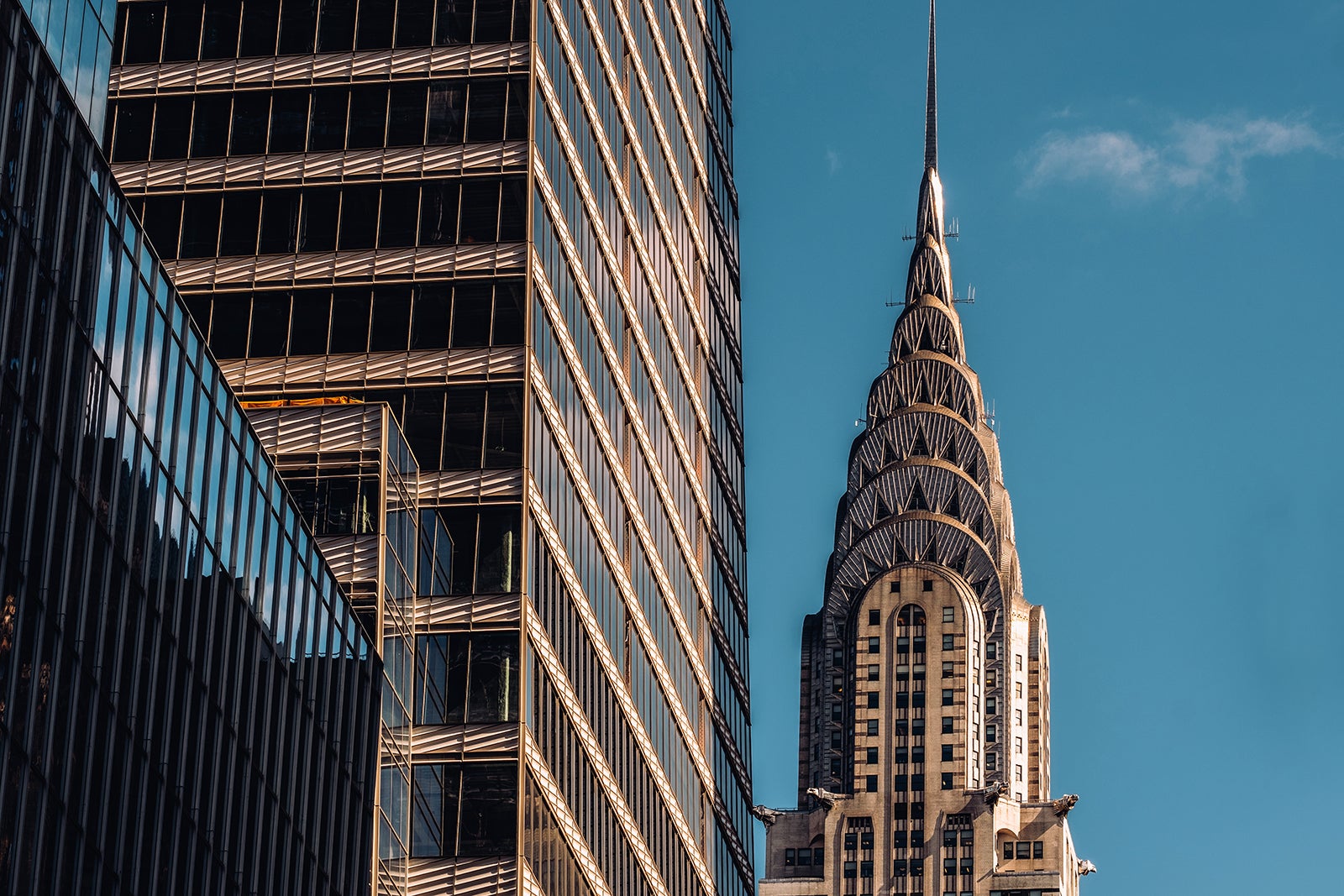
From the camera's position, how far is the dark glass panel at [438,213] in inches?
3981

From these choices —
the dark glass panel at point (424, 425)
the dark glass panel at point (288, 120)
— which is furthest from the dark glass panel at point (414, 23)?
the dark glass panel at point (424, 425)

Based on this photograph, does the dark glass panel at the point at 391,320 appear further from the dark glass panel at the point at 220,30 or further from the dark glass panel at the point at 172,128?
the dark glass panel at the point at 220,30

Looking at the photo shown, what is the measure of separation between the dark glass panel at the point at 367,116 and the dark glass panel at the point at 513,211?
249 inches

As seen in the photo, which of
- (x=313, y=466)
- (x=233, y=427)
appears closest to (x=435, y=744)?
(x=313, y=466)

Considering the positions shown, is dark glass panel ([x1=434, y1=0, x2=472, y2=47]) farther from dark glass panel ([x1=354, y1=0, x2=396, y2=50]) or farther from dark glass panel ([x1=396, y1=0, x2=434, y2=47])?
dark glass panel ([x1=354, y1=0, x2=396, y2=50])

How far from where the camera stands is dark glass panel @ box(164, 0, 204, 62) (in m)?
107

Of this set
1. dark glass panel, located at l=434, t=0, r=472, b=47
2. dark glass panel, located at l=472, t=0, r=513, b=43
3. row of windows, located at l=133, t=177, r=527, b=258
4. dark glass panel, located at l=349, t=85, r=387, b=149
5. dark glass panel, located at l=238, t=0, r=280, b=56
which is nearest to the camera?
row of windows, located at l=133, t=177, r=527, b=258

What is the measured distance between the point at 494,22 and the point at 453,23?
2.12 meters

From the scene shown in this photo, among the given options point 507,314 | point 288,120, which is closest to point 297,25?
point 288,120

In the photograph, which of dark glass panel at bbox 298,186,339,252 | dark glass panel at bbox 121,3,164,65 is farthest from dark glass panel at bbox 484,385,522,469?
dark glass panel at bbox 121,3,164,65

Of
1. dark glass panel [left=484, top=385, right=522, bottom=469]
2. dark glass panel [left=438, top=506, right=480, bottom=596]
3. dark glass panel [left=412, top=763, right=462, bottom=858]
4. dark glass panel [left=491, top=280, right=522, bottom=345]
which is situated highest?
dark glass panel [left=491, top=280, right=522, bottom=345]

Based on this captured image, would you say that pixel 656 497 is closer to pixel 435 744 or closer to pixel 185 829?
pixel 435 744

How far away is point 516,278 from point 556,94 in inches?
390

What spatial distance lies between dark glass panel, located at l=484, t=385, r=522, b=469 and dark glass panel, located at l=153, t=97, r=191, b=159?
59.6 feet
